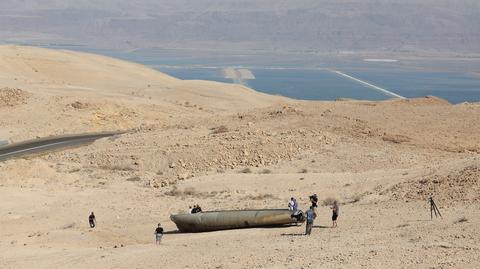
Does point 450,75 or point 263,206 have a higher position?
point 450,75

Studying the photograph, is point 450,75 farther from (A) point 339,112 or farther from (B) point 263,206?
(B) point 263,206

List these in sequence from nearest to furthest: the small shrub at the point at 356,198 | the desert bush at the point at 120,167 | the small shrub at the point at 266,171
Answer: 1. the small shrub at the point at 356,198
2. the small shrub at the point at 266,171
3. the desert bush at the point at 120,167

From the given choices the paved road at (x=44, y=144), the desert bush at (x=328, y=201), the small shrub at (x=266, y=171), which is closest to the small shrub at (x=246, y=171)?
the small shrub at (x=266, y=171)

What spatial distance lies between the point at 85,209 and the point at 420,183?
11.2 meters

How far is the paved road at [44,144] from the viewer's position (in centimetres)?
4103

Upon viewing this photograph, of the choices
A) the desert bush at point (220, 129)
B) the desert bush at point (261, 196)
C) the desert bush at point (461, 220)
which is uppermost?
the desert bush at point (220, 129)

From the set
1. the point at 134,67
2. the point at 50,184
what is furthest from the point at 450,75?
the point at 50,184

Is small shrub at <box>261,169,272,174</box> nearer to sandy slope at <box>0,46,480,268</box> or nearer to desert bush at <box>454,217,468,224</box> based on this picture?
sandy slope at <box>0,46,480,268</box>

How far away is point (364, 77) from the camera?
6614 inches

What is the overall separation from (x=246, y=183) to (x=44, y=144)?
16.8m

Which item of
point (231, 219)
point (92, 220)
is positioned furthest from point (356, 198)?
point (92, 220)

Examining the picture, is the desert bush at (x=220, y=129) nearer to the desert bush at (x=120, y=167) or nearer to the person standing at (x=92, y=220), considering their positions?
the desert bush at (x=120, y=167)

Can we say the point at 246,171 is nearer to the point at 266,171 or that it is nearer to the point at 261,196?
the point at 266,171

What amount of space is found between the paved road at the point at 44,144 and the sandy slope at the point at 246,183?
91.9 inches
